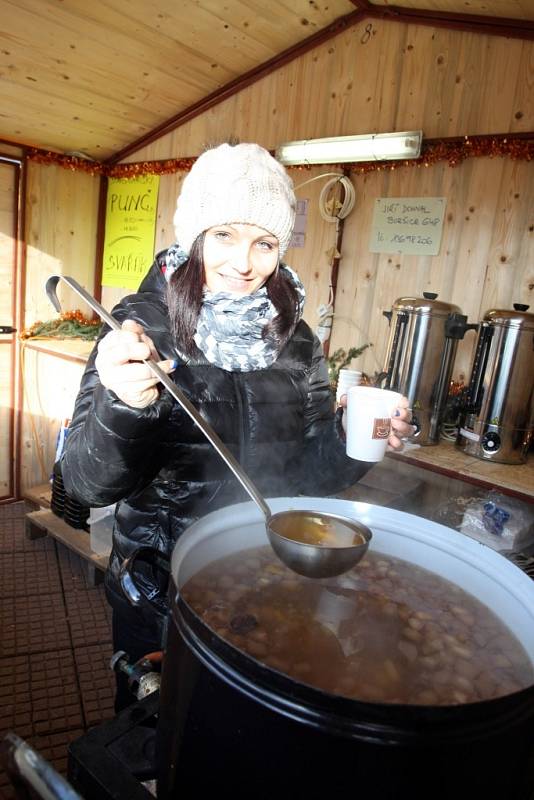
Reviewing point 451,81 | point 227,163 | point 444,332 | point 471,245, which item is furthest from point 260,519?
point 451,81

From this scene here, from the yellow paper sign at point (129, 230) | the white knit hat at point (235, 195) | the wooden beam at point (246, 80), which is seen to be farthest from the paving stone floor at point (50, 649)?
the wooden beam at point (246, 80)

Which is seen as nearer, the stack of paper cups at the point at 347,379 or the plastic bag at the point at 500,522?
the plastic bag at the point at 500,522

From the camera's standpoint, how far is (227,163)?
1354 millimetres

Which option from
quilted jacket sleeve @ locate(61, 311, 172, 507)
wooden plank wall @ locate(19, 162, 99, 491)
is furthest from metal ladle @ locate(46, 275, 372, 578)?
wooden plank wall @ locate(19, 162, 99, 491)

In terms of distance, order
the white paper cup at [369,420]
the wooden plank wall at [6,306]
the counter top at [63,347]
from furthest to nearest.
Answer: the wooden plank wall at [6,306] < the counter top at [63,347] < the white paper cup at [369,420]

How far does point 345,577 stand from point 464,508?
1552 mm

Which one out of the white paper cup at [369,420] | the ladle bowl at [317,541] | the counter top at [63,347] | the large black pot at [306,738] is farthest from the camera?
the counter top at [63,347]

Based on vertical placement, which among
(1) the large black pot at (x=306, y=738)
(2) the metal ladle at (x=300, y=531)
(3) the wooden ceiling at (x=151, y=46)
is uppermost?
(3) the wooden ceiling at (x=151, y=46)

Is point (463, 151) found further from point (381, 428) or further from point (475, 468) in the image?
point (381, 428)

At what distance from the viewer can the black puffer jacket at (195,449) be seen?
1091 mm

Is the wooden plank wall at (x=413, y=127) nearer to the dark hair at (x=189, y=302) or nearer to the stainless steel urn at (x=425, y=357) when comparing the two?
the stainless steel urn at (x=425, y=357)

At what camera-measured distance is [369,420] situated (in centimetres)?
121

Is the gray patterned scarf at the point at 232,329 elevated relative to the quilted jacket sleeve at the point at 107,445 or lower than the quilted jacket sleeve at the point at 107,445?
elevated

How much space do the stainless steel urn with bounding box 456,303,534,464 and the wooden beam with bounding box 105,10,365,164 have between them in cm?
178
